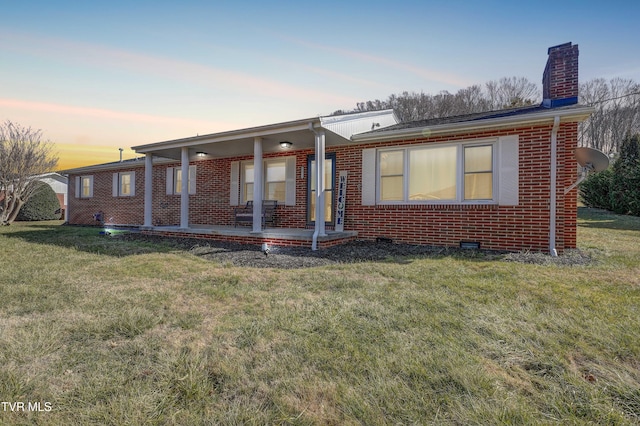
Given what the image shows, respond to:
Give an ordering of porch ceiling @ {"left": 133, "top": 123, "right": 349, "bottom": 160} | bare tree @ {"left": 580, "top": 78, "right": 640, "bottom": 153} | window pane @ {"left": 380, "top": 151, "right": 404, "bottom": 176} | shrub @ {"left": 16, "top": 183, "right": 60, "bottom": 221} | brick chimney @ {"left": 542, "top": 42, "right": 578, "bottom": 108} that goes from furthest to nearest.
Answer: bare tree @ {"left": 580, "top": 78, "right": 640, "bottom": 153}, shrub @ {"left": 16, "top": 183, "right": 60, "bottom": 221}, window pane @ {"left": 380, "top": 151, "right": 404, "bottom": 176}, porch ceiling @ {"left": 133, "top": 123, "right": 349, "bottom": 160}, brick chimney @ {"left": 542, "top": 42, "right": 578, "bottom": 108}

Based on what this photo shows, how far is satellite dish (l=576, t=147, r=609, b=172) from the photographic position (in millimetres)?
6645

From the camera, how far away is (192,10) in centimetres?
821

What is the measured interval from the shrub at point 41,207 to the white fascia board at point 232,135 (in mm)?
13002

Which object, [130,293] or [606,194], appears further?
[606,194]

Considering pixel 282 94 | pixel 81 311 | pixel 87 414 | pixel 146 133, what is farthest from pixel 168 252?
pixel 146 133

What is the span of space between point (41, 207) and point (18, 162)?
16.4 ft

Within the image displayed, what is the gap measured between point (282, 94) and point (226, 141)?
3561 millimetres

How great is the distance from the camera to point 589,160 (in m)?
6.77

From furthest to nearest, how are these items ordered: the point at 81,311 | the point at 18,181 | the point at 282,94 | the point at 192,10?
1. the point at 18,181
2. the point at 282,94
3. the point at 192,10
4. the point at 81,311

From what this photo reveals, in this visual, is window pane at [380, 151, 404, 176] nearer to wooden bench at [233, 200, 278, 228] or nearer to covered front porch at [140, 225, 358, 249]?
covered front porch at [140, 225, 358, 249]

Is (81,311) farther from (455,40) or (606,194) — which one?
(606,194)

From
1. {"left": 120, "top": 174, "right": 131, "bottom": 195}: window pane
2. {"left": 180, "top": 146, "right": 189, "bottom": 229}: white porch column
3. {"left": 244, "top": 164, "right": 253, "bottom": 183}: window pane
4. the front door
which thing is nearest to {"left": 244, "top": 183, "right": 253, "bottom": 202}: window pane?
{"left": 244, "top": 164, "right": 253, "bottom": 183}: window pane

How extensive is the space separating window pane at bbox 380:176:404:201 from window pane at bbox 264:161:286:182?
3313 millimetres

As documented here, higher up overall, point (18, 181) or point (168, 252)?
point (18, 181)
